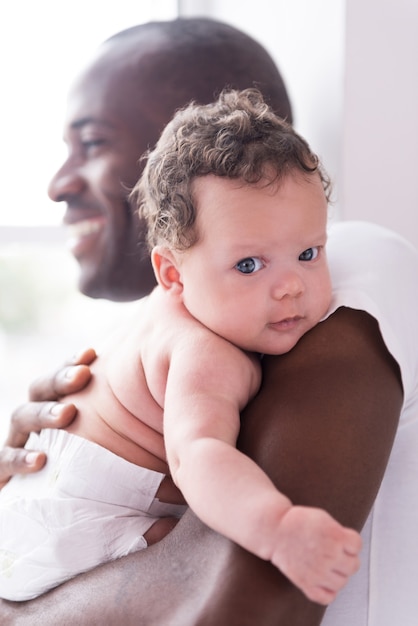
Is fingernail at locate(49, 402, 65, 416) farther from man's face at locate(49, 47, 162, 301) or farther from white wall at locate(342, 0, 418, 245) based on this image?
white wall at locate(342, 0, 418, 245)

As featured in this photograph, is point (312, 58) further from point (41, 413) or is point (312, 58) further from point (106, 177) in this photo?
point (41, 413)

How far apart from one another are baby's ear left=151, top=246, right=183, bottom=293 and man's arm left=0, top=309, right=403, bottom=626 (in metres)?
0.20

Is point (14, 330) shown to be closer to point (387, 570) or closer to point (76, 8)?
point (76, 8)

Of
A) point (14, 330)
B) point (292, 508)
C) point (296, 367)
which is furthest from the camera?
point (14, 330)

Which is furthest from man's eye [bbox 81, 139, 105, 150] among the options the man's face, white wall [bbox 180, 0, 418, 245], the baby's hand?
the baby's hand

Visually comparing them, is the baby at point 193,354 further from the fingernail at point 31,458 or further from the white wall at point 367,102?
the white wall at point 367,102

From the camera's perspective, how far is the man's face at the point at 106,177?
5.85 feet

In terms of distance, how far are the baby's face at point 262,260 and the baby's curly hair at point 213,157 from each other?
1cm

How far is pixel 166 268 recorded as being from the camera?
118 cm

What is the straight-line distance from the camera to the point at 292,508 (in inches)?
29.8

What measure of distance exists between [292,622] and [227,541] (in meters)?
0.10

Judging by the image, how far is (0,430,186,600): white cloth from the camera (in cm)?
115

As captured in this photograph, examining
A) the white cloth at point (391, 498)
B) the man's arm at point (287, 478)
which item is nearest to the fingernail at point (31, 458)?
the man's arm at point (287, 478)

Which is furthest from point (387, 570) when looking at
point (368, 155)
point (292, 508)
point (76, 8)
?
point (76, 8)
